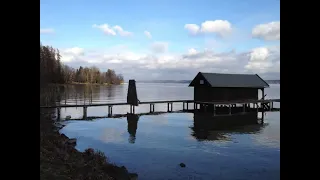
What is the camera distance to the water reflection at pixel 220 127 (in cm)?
2364

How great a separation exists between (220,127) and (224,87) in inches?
462

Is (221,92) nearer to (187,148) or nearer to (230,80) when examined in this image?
(230,80)

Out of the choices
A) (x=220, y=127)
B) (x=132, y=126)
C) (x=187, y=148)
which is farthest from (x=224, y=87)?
(x=187, y=148)

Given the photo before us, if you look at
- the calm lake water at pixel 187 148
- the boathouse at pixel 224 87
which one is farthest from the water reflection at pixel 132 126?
the boathouse at pixel 224 87

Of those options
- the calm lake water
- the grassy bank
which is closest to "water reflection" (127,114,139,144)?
the calm lake water

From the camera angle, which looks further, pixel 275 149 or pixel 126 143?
pixel 126 143

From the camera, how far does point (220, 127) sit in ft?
93.4


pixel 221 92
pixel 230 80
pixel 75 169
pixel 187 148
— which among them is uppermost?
pixel 230 80

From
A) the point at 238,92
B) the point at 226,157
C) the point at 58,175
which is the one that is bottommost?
the point at 226,157

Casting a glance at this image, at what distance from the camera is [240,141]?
21391 millimetres

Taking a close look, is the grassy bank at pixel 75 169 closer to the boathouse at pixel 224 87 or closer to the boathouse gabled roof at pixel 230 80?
the boathouse at pixel 224 87
